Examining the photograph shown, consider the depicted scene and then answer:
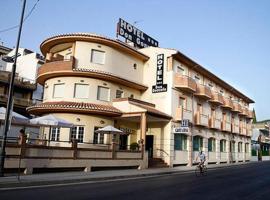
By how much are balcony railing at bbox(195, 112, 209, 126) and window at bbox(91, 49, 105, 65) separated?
467 inches

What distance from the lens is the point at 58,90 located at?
2681 cm

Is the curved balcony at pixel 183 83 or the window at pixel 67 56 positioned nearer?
the window at pixel 67 56

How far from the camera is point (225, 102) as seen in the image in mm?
40688

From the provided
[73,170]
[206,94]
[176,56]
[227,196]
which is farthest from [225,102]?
[227,196]

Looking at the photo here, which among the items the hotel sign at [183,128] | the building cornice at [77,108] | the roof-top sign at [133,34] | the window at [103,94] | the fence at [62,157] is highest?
the roof-top sign at [133,34]

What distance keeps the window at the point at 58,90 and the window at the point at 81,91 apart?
1166 millimetres

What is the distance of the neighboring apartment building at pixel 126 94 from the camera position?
25344 millimetres

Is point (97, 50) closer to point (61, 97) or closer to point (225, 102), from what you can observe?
point (61, 97)

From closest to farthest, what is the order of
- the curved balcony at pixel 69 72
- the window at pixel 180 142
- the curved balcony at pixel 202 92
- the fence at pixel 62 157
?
the fence at pixel 62 157 < the curved balcony at pixel 69 72 < the window at pixel 180 142 < the curved balcony at pixel 202 92

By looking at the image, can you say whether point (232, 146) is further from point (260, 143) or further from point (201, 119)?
point (260, 143)

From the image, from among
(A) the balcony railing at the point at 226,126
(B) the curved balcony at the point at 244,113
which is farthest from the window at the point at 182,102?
(B) the curved balcony at the point at 244,113

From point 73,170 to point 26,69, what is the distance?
30930 mm

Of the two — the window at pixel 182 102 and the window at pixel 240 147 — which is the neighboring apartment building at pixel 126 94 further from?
the window at pixel 240 147

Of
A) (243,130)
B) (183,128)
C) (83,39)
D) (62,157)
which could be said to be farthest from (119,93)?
(243,130)
